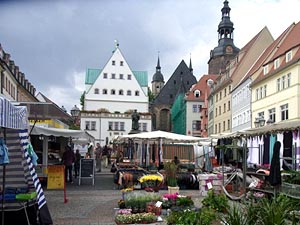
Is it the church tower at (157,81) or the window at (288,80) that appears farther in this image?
the church tower at (157,81)

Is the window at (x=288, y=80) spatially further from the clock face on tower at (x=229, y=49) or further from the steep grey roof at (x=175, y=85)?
the steep grey roof at (x=175, y=85)

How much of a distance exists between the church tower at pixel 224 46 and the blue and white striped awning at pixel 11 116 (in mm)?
76131

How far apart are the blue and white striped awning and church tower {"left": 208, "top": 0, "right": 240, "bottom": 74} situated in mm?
76131

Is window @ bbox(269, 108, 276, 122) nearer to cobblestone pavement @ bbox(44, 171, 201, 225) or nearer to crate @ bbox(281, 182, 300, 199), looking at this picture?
cobblestone pavement @ bbox(44, 171, 201, 225)

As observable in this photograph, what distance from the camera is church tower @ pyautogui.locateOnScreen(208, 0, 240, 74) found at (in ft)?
274

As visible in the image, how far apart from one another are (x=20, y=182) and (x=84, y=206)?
2835 millimetres

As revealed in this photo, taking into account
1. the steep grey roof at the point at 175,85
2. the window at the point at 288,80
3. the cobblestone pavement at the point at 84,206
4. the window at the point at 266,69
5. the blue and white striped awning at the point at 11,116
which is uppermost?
the steep grey roof at the point at 175,85

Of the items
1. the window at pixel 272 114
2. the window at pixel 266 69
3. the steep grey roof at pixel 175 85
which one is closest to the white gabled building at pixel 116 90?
the steep grey roof at pixel 175 85

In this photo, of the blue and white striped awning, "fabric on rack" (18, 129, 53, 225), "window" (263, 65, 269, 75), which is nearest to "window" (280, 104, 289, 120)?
"window" (263, 65, 269, 75)

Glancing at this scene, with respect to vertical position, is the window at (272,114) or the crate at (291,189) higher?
the window at (272,114)

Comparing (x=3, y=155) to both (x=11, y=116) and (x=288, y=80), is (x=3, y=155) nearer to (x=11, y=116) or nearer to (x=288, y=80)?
(x=11, y=116)

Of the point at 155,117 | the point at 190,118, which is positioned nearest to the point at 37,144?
the point at 190,118

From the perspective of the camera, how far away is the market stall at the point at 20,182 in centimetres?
862

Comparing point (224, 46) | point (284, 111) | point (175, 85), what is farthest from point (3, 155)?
point (175, 85)
